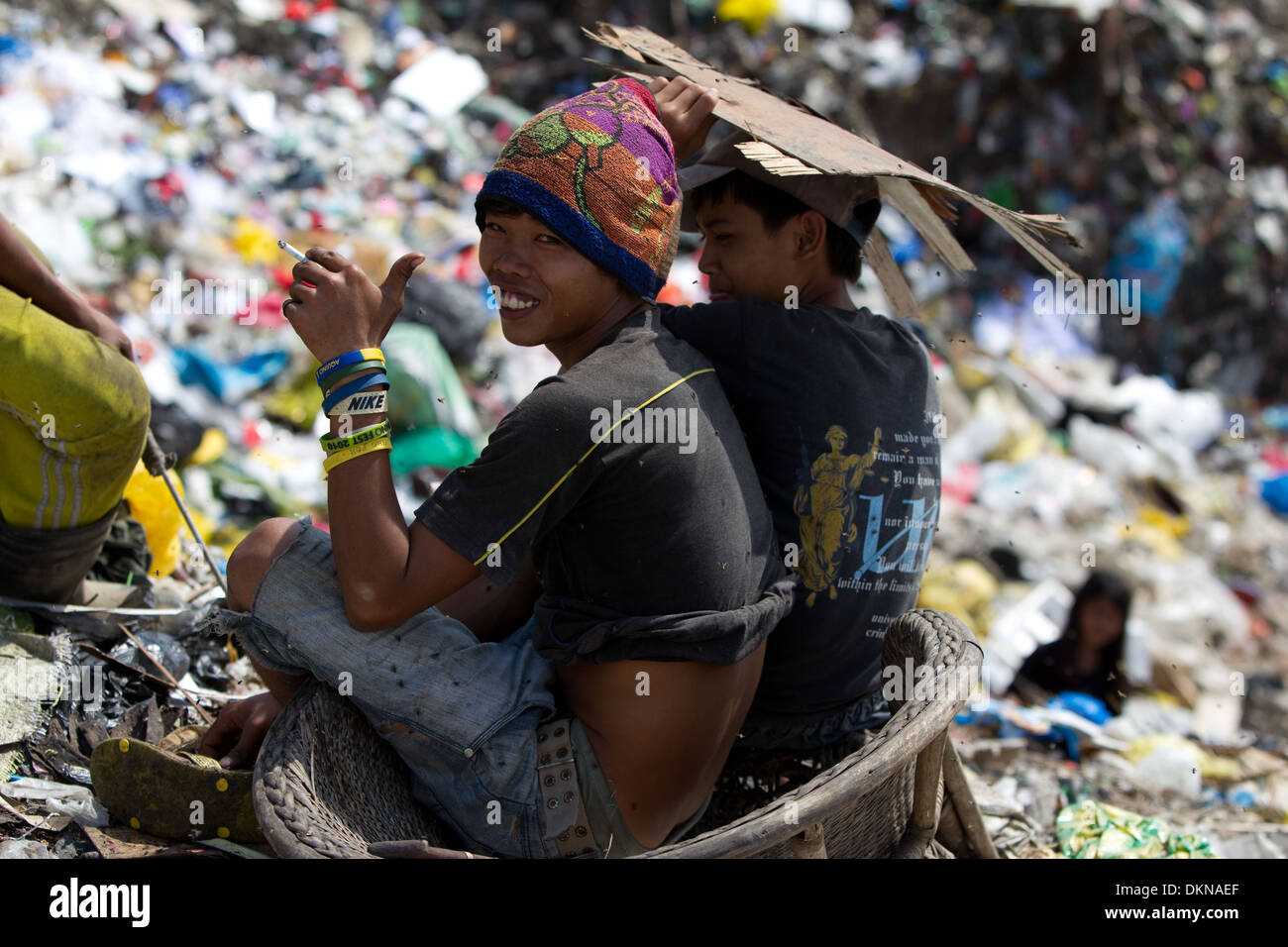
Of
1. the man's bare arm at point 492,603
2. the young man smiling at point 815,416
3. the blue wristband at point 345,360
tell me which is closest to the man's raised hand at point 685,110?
the young man smiling at point 815,416

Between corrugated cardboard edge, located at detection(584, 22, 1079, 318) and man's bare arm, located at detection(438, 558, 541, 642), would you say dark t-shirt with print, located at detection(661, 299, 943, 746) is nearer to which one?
corrugated cardboard edge, located at detection(584, 22, 1079, 318)

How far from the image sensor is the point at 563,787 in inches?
69.3

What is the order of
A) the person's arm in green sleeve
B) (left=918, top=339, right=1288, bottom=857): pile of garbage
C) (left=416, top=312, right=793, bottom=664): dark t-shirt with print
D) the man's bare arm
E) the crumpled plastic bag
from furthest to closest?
(left=918, top=339, right=1288, bottom=857): pile of garbage → the crumpled plastic bag → the person's arm in green sleeve → the man's bare arm → (left=416, top=312, right=793, bottom=664): dark t-shirt with print

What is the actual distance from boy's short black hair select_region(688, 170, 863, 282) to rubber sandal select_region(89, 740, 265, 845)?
4.41ft

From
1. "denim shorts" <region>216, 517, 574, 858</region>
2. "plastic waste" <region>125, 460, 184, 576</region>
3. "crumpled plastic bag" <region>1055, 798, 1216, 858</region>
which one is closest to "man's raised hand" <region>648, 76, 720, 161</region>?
"denim shorts" <region>216, 517, 574, 858</region>

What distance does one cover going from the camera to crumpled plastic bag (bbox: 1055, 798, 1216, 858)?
8.71 ft

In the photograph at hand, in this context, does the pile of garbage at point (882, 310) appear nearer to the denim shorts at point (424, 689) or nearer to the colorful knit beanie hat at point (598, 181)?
the denim shorts at point (424, 689)

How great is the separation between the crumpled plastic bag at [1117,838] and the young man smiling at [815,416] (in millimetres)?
846

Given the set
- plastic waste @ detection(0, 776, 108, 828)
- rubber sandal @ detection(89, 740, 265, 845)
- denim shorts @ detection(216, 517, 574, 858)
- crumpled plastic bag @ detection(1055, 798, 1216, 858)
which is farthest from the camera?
crumpled plastic bag @ detection(1055, 798, 1216, 858)

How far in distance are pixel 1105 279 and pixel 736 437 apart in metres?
6.77

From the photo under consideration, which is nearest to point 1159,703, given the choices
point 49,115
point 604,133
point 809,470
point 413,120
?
point 809,470

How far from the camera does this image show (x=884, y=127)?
8.25 meters

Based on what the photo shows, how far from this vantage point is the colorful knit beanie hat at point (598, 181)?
5.75ft

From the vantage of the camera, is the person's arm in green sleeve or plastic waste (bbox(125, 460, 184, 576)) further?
plastic waste (bbox(125, 460, 184, 576))
